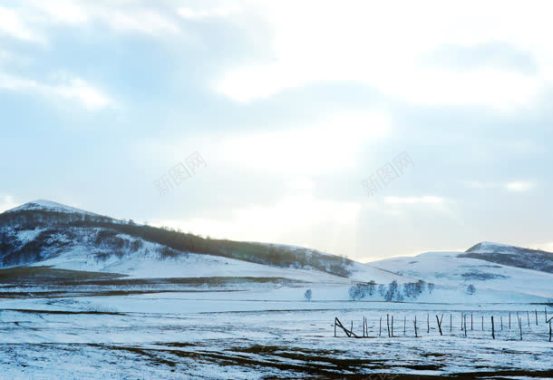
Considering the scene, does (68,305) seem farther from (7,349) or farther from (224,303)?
(7,349)

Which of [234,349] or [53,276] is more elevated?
[53,276]

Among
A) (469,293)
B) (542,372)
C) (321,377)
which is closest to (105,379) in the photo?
(321,377)

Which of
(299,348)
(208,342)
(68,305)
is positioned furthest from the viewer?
(68,305)

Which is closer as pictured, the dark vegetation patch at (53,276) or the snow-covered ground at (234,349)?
the snow-covered ground at (234,349)

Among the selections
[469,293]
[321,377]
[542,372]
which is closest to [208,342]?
[321,377]

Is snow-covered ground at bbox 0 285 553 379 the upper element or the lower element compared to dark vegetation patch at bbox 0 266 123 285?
lower

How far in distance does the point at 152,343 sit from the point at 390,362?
18.5m

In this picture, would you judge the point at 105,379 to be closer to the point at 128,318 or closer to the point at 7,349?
the point at 7,349

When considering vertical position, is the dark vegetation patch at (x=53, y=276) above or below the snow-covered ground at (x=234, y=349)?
above

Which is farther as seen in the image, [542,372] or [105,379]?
[542,372]

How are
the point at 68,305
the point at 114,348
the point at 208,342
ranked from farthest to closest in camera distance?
the point at 68,305 → the point at 208,342 → the point at 114,348

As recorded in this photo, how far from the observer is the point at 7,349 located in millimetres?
40438

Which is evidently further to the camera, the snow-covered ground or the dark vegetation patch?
the dark vegetation patch

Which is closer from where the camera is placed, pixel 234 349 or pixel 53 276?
pixel 234 349
